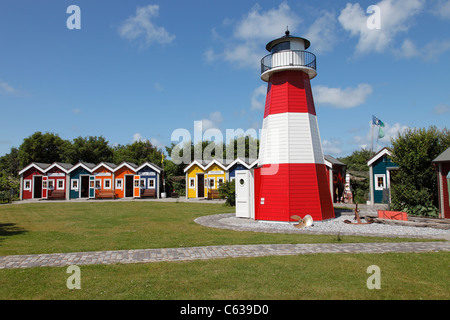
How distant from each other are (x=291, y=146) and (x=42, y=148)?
5098 cm

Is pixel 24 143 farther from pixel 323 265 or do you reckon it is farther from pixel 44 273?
pixel 323 265

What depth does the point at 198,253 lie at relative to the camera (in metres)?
7.94

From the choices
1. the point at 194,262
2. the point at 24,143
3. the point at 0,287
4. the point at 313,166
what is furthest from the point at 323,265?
the point at 24,143

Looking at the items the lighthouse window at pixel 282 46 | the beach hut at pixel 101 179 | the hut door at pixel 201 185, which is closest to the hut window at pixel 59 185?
the beach hut at pixel 101 179

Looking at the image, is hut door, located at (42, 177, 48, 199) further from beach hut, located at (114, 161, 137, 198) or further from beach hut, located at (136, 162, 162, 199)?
beach hut, located at (136, 162, 162, 199)

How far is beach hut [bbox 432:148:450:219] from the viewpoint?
13.9 metres

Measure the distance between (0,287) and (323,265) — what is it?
21.1 ft

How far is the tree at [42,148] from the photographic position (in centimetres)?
5047

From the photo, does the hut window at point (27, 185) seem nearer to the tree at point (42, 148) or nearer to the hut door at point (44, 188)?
the hut door at point (44, 188)

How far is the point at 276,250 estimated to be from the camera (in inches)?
326

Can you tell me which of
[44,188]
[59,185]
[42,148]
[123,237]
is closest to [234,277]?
[123,237]

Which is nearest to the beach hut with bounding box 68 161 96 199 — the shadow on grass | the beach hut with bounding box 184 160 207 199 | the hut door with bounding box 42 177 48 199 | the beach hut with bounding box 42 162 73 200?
the beach hut with bounding box 42 162 73 200

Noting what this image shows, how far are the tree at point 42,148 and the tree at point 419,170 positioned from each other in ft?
173
